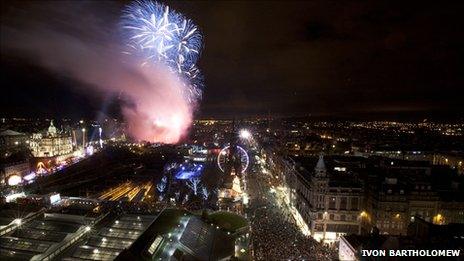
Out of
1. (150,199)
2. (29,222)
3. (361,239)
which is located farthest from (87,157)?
(361,239)

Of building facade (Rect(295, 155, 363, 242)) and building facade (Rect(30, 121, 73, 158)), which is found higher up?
building facade (Rect(30, 121, 73, 158))

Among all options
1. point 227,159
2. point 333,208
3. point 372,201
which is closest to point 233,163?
point 227,159

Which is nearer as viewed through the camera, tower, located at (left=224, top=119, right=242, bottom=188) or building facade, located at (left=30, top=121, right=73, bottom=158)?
tower, located at (left=224, top=119, right=242, bottom=188)

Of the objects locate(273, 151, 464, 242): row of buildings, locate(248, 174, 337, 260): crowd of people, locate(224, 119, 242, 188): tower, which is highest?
locate(224, 119, 242, 188): tower

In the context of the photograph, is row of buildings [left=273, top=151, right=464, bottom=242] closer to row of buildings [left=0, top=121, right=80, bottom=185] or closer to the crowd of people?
the crowd of people

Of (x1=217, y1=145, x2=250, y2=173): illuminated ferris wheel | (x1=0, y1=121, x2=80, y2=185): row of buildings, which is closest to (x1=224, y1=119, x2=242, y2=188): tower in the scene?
(x1=217, y1=145, x2=250, y2=173): illuminated ferris wheel

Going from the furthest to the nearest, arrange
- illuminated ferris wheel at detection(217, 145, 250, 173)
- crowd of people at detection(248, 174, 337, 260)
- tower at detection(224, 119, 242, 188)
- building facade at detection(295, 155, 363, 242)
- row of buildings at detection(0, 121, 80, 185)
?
row of buildings at detection(0, 121, 80, 185), illuminated ferris wheel at detection(217, 145, 250, 173), tower at detection(224, 119, 242, 188), building facade at detection(295, 155, 363, 242), crowd of people at detection(248, 174, 337, 260)

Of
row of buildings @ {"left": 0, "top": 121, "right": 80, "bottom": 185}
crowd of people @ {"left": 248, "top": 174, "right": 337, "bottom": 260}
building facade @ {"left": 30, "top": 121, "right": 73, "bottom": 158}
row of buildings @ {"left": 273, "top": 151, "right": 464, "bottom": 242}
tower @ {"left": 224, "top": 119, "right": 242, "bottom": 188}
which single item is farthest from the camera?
building facade @ {"left": 30, "top": 121, "right": 73, "bottom": 158}

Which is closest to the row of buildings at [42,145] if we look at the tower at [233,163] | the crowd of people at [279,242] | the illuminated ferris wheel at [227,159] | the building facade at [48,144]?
the building facade at [48,144]
